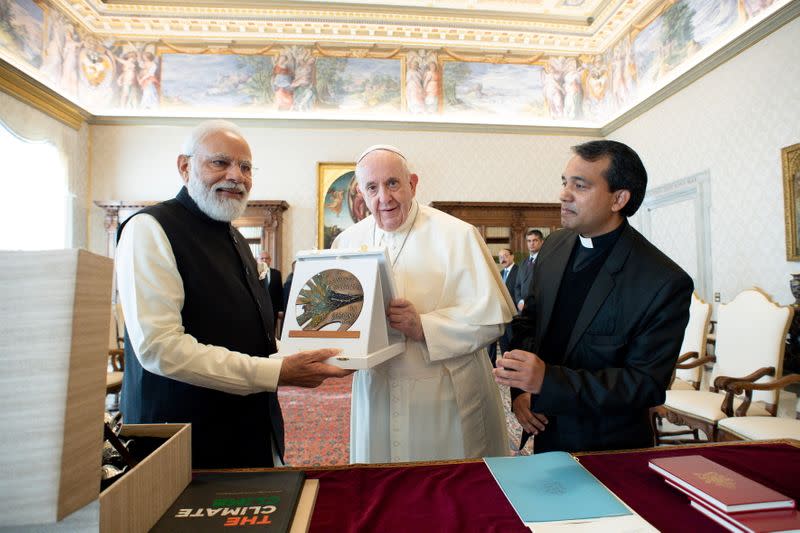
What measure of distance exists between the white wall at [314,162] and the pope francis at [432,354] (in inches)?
294

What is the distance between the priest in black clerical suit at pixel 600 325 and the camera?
4.92 feet

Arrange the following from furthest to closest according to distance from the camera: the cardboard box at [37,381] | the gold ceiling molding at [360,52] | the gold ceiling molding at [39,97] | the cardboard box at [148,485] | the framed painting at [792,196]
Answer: the gold ceiling molding at [360,52]
the gold ceiling molding at [39,97]
the framed painting at [792,196]
the cardboard box at [148,485]
the cardboard box at [37,381]

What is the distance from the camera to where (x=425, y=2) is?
29.7ft

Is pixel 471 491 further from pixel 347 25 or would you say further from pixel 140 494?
pixel 347 25

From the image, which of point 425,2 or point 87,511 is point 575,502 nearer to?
point 87,511

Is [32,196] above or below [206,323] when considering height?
above

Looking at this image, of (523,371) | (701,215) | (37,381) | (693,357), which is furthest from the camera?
(701,215)

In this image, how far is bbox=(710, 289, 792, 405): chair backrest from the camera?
357 cm

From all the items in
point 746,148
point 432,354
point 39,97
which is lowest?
point 432,354

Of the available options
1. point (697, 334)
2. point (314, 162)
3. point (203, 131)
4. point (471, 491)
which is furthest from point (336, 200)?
point (471, 491)

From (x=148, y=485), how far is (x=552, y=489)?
0.86 metres

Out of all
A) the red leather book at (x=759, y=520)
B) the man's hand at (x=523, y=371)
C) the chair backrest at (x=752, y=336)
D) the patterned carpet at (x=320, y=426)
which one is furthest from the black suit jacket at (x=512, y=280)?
the red leather book at (x=759, y=520)

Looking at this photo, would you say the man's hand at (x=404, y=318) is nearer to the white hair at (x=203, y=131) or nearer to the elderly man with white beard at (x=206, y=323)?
the elderly man with white beard at (x=206, y=323)

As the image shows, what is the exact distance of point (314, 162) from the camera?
949 centimetres
